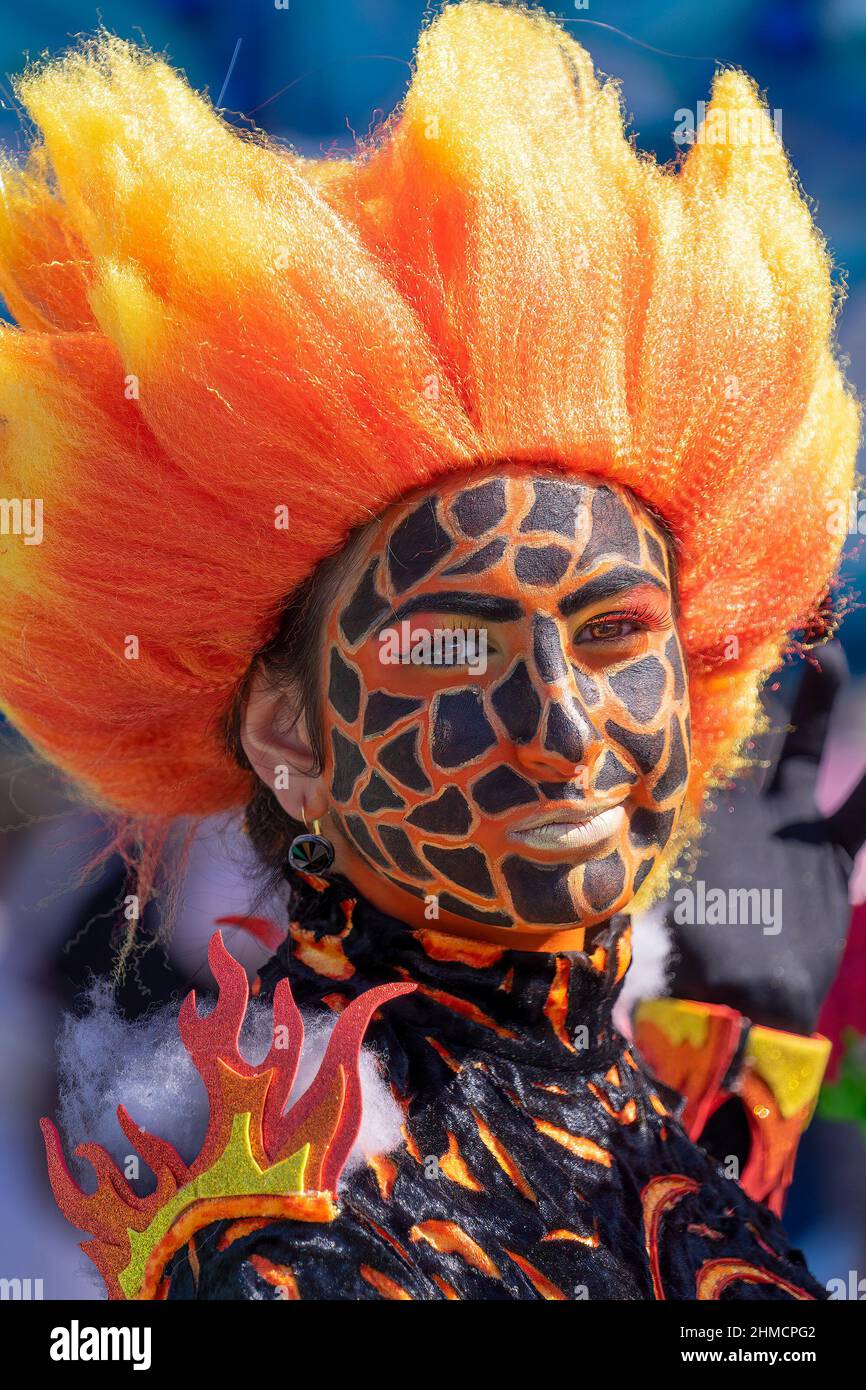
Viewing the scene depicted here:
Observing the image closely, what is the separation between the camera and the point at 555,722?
1654mm

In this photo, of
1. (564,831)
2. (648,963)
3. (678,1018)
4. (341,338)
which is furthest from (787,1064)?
(341,338)

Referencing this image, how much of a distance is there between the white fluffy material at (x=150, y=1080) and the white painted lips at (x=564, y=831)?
408mm

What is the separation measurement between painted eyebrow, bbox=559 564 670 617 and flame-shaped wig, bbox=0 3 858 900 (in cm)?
16

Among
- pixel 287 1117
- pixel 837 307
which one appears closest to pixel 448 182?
pixel 837 307

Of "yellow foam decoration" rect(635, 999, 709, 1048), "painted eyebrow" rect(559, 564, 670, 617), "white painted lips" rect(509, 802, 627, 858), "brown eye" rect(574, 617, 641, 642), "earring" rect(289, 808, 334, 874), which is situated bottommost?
"yellow foam decoration" rect(635, 999, 709, 1048)

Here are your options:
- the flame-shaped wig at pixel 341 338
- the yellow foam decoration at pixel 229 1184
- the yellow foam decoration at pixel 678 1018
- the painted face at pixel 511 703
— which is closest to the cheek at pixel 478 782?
the painted face at pixel 511 703

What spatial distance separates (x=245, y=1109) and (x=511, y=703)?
0.62 metres

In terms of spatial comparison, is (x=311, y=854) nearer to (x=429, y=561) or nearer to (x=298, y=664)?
(x=298, y=664)

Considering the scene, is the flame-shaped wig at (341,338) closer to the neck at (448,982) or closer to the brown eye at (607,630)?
the brown eye at (607,630)

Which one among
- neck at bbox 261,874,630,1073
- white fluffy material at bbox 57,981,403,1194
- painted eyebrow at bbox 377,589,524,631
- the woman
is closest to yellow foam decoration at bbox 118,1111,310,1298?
the woman

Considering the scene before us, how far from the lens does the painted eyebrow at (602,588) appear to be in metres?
1.73

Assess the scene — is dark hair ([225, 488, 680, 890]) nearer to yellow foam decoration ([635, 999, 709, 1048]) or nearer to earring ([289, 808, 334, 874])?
earring ([289, 808, 334, 874])

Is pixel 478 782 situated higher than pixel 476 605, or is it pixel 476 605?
pixel 476 605

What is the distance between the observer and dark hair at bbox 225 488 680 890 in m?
1.88
